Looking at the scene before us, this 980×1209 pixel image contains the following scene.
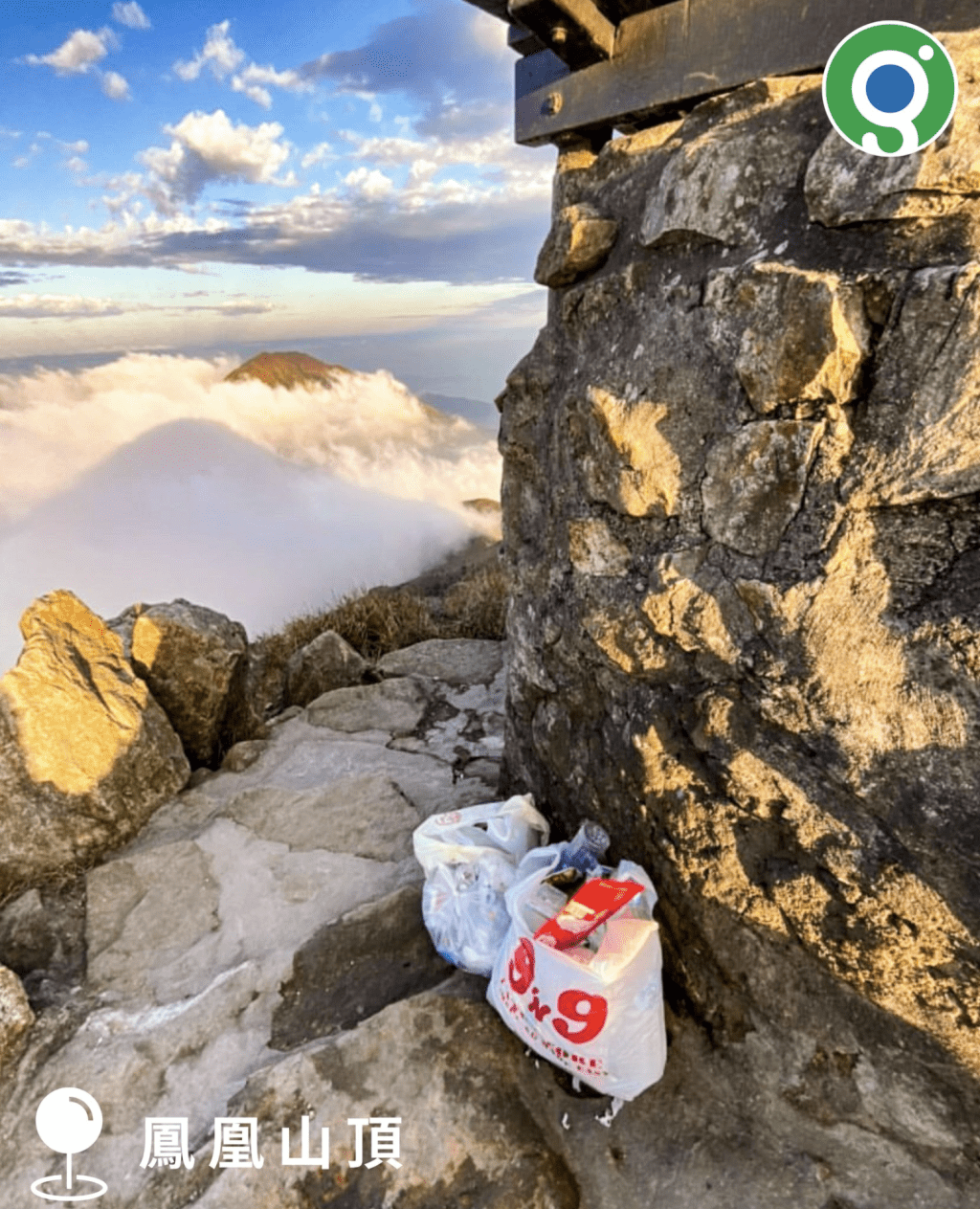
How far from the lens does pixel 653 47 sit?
2.37m

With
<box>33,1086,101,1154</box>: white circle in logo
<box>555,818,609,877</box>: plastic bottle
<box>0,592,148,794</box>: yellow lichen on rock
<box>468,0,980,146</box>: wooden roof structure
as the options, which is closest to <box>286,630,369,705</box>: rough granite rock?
<box>0,592,148,794</box>: yellow lichen on rock

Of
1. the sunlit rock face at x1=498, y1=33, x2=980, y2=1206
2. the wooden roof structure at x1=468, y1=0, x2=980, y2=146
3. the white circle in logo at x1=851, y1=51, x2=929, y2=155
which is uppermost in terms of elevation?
the wooden roof structure at x1=468, y1=0, x2=980, y2=146

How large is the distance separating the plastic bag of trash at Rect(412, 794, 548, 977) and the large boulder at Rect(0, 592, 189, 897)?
155 cm

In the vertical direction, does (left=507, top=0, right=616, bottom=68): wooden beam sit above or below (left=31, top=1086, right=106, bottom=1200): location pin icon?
above

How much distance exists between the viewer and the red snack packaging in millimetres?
2025

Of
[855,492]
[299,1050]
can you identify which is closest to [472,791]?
[299,1050]

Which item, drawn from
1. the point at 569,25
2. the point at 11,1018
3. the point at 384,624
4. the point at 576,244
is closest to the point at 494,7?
the point at 569,25

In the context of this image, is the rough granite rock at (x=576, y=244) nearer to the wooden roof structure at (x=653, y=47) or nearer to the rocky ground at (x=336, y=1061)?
the wooden roof structure at (x=653, y=47)

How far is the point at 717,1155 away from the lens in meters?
2.02

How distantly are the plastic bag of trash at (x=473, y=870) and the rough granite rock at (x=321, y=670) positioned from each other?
218cm

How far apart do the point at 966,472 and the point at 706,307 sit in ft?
2.44

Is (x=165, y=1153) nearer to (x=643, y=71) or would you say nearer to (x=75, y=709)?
(x=75, y=709)

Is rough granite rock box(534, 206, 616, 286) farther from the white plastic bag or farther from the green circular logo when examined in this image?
the white plastic bag

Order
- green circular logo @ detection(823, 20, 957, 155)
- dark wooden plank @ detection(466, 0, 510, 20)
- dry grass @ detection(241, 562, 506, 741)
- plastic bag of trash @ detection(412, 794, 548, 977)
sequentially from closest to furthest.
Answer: green circular logo @ detection(823, 20, 957, 155) < plastic bag of trash @ detection(412, 794, 548, 977) < dark wooden plank @ detection(466, 0, 510, 20) < dry grass @ detection(241, 562, 506, 741)
